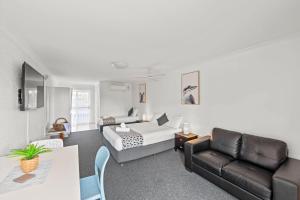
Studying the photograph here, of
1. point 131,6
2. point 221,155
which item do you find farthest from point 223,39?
point 221,155

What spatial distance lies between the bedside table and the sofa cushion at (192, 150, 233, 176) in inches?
31.8

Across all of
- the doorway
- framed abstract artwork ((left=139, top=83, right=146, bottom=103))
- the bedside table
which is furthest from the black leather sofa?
the doorway

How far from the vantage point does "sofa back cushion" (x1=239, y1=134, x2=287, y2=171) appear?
192 cm

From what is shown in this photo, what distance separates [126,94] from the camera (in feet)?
24.8

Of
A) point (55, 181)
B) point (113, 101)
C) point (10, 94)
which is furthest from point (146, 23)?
point (113, 101)

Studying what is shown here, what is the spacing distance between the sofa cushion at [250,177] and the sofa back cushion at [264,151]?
4.4 inches

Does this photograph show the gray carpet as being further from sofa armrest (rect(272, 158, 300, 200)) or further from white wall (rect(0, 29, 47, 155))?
white wall (rect(0, 29, 47, 155))

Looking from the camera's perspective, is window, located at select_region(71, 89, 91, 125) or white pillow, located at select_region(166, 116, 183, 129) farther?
window, located at select_region(71, 89, 91, 125)

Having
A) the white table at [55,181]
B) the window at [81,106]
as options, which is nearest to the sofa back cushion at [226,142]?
the white table at [55,181]

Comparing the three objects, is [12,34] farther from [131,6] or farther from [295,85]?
[295,85]

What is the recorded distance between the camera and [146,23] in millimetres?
1601

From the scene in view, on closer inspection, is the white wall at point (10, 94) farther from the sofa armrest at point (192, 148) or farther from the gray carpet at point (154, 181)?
the sofa armrest at point (192, 148)

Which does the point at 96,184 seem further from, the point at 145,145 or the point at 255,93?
the point at 255,93

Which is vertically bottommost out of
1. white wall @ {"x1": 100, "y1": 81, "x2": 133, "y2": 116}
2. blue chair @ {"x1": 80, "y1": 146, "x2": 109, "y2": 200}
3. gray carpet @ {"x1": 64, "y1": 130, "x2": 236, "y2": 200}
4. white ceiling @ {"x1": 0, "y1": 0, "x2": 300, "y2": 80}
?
gray carpet @ {"x1": 64, "y1": 130, "x2": 236, "y2": 200}
